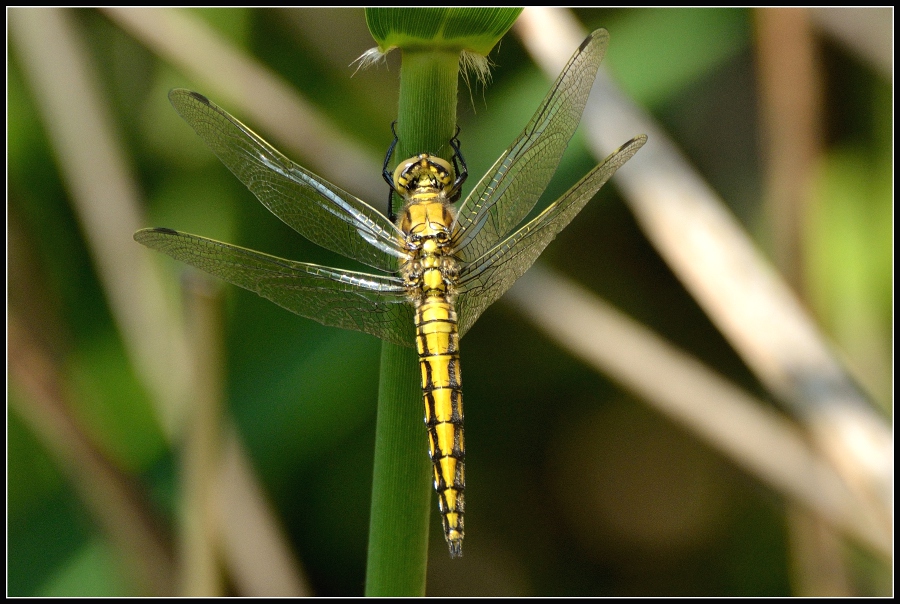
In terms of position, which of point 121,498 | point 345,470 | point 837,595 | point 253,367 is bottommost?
point 837,595

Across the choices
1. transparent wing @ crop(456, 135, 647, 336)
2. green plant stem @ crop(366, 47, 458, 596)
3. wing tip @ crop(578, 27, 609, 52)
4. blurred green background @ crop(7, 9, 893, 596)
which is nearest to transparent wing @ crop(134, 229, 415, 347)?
transparent wing @ crop(456, 135, 647, 336)

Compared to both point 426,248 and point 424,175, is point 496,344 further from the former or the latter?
point 424,175

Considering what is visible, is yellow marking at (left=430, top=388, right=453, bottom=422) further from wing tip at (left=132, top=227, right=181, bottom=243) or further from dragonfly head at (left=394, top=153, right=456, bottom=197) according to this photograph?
wing tip at (left=132, top=227, right=181, bottom=243)

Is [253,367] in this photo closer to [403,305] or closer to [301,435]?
[301,435]

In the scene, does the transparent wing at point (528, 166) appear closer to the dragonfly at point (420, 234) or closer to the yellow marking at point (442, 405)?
the dragonfly at point (420, 234)

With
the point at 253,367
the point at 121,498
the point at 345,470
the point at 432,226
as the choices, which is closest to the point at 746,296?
the point at 432,226
